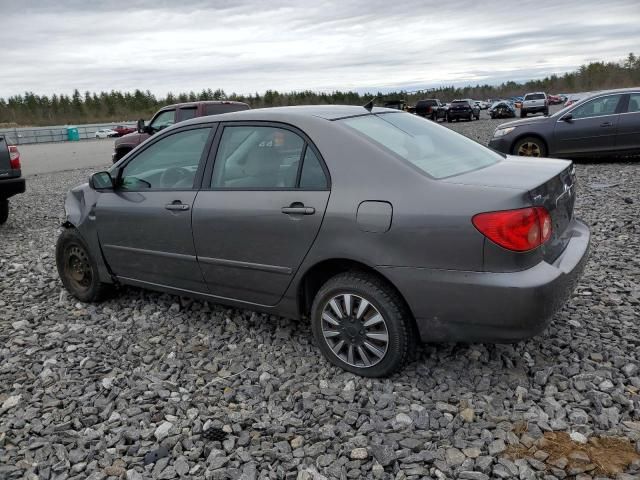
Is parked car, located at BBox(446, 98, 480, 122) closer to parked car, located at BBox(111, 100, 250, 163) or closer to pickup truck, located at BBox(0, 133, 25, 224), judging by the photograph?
parked car, located at BBox(111, 100, 250, 163)

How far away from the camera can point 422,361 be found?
3.55 metres

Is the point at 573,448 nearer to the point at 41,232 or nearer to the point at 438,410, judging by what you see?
the point at 438,410

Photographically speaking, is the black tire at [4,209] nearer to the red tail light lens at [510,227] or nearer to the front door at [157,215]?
the front door at [157,215]

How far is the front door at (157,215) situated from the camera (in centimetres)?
398

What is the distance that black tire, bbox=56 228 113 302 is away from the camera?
15.7 ft

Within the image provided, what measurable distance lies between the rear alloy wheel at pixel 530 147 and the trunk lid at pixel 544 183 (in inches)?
317

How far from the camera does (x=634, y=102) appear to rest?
10.7 metres

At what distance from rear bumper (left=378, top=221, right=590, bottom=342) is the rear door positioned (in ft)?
29.7

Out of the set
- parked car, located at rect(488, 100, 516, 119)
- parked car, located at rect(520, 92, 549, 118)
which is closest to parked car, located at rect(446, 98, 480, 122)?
parked car, located at rect(488, 100, 516, 119)

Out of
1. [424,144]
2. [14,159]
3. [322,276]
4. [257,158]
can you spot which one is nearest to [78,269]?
[257,158]

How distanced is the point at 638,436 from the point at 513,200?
1.29 m

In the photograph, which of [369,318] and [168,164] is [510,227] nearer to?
[369,318]

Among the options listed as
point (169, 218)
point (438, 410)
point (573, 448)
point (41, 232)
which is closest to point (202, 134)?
point (169, 218)

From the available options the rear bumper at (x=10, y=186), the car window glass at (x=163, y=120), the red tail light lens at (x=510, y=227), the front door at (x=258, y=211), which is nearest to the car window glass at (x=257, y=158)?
the front door at (x=258, y=211)
